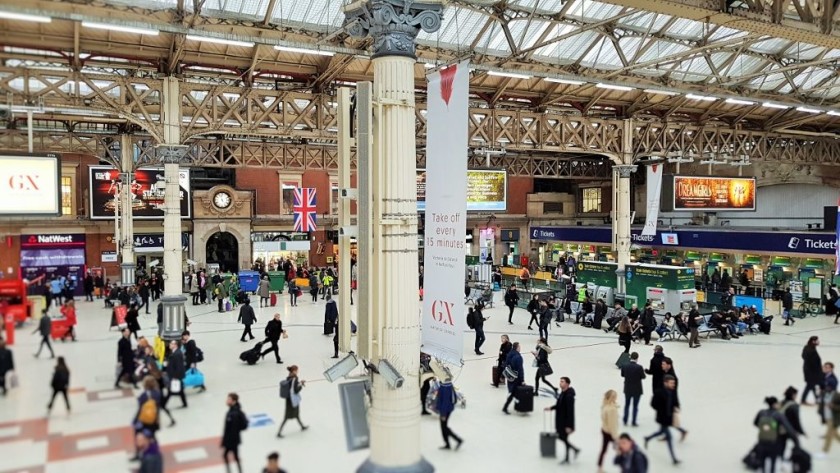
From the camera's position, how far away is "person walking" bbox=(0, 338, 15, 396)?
5.40 meters

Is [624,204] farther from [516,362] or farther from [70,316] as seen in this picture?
[70,316]

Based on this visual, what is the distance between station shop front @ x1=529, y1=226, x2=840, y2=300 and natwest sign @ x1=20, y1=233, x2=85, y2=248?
26.9 m

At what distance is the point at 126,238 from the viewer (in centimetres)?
755

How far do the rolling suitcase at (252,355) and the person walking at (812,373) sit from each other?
9818 mm

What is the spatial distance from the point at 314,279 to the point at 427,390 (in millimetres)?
18498

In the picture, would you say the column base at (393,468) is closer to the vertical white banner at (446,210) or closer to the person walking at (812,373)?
the vertical white banner at (446,210)

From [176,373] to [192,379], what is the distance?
0.92 metres

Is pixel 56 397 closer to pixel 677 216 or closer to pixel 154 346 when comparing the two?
pixel 154 346

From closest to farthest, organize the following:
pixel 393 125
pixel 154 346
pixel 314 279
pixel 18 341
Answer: pixel 18 341 → pixel 154 346 → pixel 393 125 → pixel 314 279

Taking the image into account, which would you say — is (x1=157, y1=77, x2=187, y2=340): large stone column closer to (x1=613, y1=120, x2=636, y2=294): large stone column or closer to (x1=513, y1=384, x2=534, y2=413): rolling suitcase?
(x1=513, y1=384, x2=534, y2=413): rolling suitcase

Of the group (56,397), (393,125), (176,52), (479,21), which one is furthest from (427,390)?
(479,21)

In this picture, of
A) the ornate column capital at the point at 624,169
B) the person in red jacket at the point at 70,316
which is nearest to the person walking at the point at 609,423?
the person in red jacket at the point at 70,316

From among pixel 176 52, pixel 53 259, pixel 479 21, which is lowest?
pixel 53 259

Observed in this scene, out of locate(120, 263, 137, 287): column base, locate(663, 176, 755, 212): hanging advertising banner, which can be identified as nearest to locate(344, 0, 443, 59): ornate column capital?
locate(120, 263, 137, 287): column base
